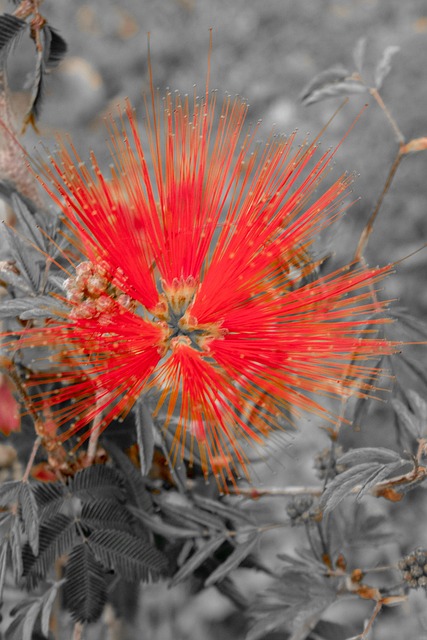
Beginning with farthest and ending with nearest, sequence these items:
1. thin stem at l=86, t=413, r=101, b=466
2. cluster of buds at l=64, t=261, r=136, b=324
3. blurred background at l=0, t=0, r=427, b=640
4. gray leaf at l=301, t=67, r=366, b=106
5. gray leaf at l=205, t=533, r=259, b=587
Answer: blurred background at l=0, t=0, r=427, b=640 < gray leaf at l=301, t=67, r=366, b=106 < gray leaf at l=205, t=533, r=259, b=587 < thin stem at l=86, t=413, r=101, b=466 < cluster of buds at l=64, t=261, r=136, b=324

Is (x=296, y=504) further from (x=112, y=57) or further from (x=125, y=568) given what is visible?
(x=112, y=57)

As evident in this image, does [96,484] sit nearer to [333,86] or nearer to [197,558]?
[197,558]

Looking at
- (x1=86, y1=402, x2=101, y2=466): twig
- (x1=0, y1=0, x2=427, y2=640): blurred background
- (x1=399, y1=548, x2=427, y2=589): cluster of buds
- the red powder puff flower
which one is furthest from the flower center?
(x1=0, y1=0, x2=427, y2=640): blurred background

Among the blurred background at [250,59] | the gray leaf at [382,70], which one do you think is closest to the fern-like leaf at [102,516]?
the gray leaf at [382,70]

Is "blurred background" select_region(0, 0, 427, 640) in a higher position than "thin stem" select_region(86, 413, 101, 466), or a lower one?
higher

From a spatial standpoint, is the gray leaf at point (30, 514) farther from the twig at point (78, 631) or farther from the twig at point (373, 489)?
the twig at point (373, 489)

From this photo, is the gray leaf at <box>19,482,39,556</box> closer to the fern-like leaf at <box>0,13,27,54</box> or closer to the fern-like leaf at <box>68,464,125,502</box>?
the fern-like leaf at <box>68,464,125,502</box>

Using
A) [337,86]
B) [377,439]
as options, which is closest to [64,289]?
[337,86]
